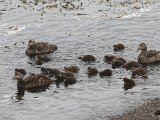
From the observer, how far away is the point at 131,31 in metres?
38.4

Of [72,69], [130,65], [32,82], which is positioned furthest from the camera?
[130,65]

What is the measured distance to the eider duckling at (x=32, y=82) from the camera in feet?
92.0

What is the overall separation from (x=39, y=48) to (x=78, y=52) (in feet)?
9.94

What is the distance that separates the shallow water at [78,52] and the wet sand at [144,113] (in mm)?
615

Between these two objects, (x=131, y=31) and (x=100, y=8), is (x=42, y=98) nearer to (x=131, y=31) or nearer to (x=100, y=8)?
(x=131, y=31)

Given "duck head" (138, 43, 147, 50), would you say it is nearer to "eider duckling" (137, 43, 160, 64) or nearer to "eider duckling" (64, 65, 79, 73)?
"eider duckling" (137, 43, 160, 64)

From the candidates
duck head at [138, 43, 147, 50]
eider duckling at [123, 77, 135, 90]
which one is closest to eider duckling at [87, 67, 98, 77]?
eider duckling at [123, 77, 135, 90]

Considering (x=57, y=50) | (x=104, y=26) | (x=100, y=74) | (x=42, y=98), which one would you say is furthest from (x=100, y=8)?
(x=42, y=98)

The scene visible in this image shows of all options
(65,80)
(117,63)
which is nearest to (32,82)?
(65,80)

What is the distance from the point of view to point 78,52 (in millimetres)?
33812

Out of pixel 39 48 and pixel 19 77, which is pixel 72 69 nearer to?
pixel 19 77

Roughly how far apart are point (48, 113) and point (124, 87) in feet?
17.6

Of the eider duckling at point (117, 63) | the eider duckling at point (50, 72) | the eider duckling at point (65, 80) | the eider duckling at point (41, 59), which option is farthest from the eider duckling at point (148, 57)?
the eider duckling at point (41, 59)

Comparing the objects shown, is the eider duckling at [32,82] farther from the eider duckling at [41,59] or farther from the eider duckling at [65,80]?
the eider duckling at [41,59]
